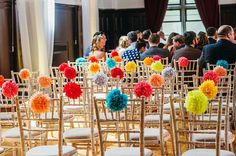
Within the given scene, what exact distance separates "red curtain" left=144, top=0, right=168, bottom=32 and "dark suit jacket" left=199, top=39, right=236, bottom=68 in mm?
6705

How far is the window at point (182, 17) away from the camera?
13.9 metres

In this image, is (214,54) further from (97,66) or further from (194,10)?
(194,10)

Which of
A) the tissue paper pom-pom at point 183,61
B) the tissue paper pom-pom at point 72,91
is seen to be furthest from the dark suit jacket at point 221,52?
the tissue paper pom-pom at point 72,91

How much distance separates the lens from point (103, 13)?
13688 mm

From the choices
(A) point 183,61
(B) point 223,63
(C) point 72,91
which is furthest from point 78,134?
(A) point 183,61

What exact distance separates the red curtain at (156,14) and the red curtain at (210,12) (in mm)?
1062

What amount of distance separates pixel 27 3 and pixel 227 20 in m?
6.25

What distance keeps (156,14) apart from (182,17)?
787 millimetres

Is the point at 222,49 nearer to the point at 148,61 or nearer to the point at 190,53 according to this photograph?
the point at 190,53

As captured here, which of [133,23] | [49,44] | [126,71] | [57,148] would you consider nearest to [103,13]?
[133,23]

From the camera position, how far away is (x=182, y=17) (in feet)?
Answer: 45.9

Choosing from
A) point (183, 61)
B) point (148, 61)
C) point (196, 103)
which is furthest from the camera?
point (148, 61)

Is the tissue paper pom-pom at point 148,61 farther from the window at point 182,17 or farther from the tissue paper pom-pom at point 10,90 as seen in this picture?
the window at point 182,17

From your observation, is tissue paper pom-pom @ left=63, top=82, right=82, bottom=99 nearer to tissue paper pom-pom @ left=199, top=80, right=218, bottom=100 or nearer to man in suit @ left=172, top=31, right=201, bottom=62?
tissue paper pom-pom @ left=199, top=80, right=218, bottom=100
